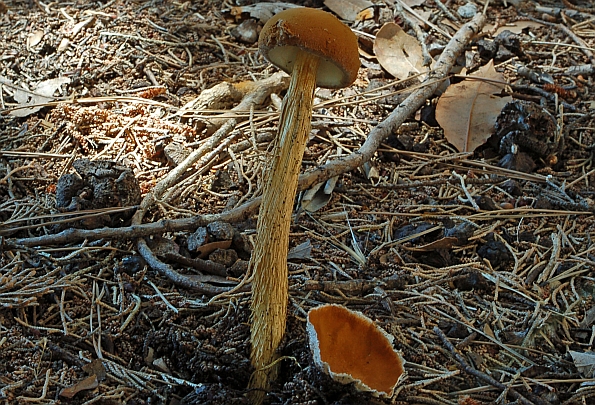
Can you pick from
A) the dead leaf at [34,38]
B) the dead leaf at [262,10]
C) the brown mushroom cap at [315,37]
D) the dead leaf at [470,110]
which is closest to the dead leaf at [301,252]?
the brown mushroom cap at [315,37]

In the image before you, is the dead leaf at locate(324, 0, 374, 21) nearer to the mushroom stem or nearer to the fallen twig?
the mushroom stem

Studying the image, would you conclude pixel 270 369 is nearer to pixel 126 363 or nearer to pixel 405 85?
pixel 126 363

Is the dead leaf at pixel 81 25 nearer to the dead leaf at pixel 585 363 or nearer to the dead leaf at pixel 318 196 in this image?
the dead leaf at pixel 318 196

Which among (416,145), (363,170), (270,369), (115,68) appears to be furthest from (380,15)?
(270,369)

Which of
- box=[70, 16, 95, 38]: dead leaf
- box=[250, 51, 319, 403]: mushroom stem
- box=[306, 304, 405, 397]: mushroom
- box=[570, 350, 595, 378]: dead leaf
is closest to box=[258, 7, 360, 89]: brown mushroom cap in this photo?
box=[250, 51, 319, 403]: mushroom stem

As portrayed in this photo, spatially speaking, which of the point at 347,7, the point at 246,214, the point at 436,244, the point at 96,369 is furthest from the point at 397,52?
the point at 96,369

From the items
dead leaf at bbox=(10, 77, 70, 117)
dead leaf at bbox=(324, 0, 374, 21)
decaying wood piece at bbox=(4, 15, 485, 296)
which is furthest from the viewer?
dead leaf at bbox=(324, 0, 374, 21)
